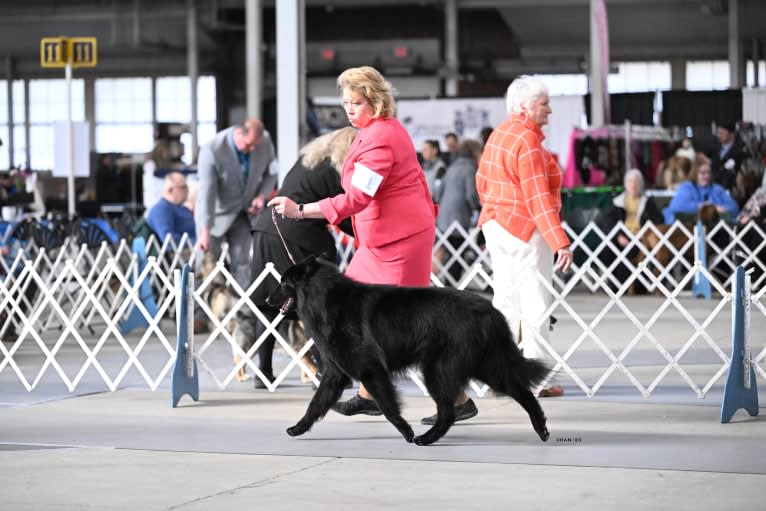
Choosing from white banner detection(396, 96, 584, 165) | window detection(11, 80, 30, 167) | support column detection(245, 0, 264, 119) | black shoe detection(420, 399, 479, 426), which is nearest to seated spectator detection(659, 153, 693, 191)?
white banner detection(396, 96, 584, 165)

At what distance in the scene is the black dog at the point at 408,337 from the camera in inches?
147

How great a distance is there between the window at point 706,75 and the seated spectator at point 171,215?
1896 cm

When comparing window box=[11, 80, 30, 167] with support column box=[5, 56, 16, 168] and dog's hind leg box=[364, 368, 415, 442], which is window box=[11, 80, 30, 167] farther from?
dog's hind leg box=[364, 368, 415, 442]

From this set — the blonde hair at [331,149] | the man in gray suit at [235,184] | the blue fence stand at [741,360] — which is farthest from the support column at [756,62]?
the blue fence stand at [741,360]

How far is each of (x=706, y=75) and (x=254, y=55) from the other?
585 inches

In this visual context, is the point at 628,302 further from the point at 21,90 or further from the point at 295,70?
the point at 21,90

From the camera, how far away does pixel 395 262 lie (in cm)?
415

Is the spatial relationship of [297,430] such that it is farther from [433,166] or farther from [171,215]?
[433,166]

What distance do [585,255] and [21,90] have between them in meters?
20.1

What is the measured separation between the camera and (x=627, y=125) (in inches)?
502

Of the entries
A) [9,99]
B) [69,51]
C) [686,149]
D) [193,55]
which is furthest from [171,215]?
[9,99]

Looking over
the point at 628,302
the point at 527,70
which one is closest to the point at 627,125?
the point at 628,302

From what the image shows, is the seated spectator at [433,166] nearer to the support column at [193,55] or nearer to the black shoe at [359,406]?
the black shoe at [359,406]

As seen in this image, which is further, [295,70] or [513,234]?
[295,70]
